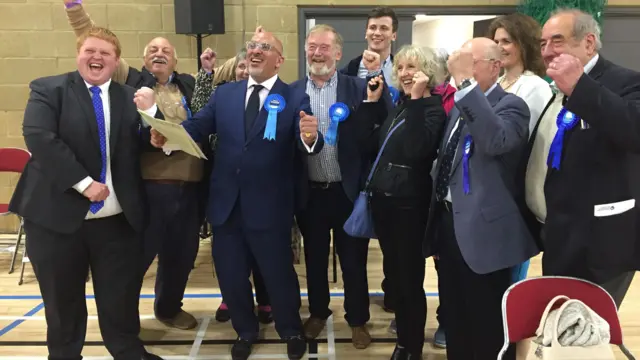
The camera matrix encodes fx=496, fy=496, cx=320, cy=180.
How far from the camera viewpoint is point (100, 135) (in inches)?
83.4

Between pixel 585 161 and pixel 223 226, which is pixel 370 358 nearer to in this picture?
pixel 223 226

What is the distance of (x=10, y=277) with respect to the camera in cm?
390

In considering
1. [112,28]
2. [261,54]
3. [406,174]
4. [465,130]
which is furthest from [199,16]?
[465,130]

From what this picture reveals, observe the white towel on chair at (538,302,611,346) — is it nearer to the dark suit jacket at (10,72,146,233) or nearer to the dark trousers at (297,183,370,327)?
the dark trousers at (297,183,370,327)

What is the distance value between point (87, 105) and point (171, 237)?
39.1 inches

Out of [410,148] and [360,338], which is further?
[360,338]

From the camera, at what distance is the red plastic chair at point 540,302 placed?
1601 mm

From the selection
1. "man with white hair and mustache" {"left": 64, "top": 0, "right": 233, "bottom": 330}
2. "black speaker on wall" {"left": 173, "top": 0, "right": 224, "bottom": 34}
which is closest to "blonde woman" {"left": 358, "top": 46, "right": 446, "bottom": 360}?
"man with white hair and mustache" {"left": 64, "top": 0, "right": 233, "bottom": 330}

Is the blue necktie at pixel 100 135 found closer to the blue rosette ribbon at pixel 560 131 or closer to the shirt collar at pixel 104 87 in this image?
the shirt collar at pixel 104 87

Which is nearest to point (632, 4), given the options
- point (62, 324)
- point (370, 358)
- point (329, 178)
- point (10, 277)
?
point (329, 178)

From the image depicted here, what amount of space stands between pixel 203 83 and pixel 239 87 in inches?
20.3

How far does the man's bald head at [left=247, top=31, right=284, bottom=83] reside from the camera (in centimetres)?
241

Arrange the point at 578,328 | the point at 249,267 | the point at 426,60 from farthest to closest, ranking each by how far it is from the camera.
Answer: the point at 249,267, the point at 426,60, the point at 578,328

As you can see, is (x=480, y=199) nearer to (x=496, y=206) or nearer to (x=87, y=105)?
(x=496, y=206)
